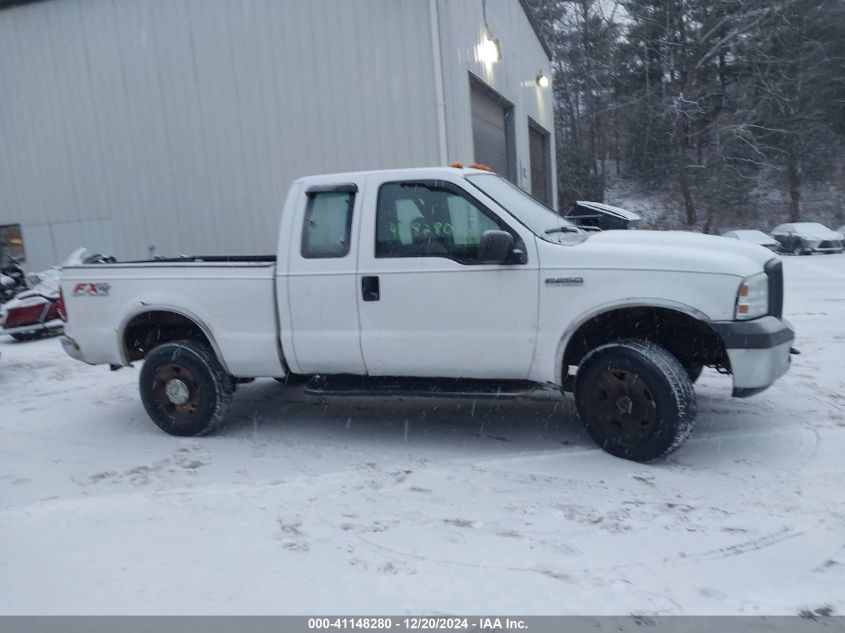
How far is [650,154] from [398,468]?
32.8 metres

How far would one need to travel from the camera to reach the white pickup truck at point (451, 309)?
4.85 m

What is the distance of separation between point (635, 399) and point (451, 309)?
1.36m

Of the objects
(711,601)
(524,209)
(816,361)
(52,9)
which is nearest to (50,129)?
(52,9)

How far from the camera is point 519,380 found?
5.37m

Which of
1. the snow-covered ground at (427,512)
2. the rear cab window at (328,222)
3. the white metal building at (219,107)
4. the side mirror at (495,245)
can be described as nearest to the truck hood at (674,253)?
the side mirror at (495,245)

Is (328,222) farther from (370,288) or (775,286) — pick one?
(775,286)

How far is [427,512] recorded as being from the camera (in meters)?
4.45

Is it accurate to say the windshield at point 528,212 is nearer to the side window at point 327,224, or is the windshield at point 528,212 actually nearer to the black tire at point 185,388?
the side window at point 327,224

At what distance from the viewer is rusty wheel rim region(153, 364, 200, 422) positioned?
612 centimetres

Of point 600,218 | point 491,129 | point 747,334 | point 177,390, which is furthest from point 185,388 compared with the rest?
point 491,129

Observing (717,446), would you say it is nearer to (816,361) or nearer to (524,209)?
(524,209)

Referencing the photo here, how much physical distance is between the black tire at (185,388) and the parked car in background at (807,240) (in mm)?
20707

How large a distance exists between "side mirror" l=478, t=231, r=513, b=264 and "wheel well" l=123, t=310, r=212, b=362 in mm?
2517

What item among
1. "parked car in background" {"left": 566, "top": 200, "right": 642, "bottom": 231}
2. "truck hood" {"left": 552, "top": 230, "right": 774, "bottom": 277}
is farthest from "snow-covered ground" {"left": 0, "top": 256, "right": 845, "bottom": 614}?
"parked car in background" {"left": 566, "top": 200, "right": 642, "bottom": 231}
